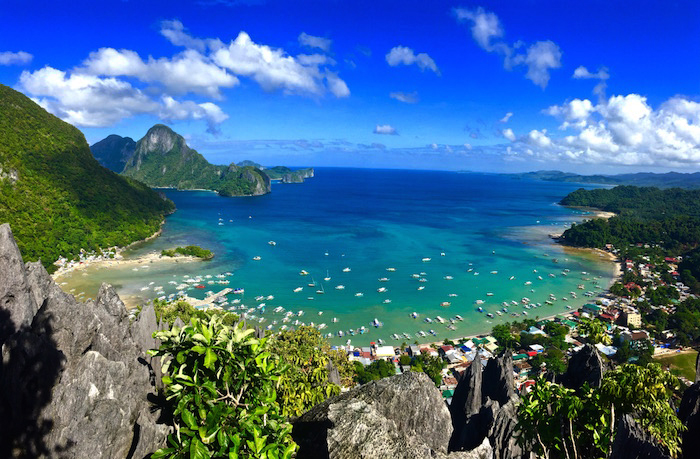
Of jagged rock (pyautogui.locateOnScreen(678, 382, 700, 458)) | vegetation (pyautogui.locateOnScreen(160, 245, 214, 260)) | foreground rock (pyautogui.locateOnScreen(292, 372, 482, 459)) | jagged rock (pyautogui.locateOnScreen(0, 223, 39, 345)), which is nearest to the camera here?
foreground rock (pyautogui.locateOnScreen(292, 372, 482, 459))

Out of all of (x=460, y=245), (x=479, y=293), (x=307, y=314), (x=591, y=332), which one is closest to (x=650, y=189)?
(x=460, y=245)

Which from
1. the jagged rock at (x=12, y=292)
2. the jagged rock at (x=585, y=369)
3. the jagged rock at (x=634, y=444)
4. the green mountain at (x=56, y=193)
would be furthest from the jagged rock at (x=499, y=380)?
the green mountain at (x=56, y=193)

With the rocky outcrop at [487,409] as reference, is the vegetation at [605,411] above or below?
above

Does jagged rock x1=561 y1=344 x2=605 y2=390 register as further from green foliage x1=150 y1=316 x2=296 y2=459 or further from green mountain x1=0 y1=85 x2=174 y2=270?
green mountain x1=0 y1=85 x2=174 y2=270

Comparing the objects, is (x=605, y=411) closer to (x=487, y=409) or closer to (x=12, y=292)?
(x=487, y=409)

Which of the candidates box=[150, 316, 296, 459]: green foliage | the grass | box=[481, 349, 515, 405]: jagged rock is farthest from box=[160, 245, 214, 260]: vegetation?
box=[150, 316, 296, 459]: green foliage

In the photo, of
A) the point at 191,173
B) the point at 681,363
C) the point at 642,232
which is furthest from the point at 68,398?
the point at 191,173

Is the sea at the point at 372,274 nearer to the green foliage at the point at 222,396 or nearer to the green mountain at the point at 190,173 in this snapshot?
the green foliage at the point at 222,396
